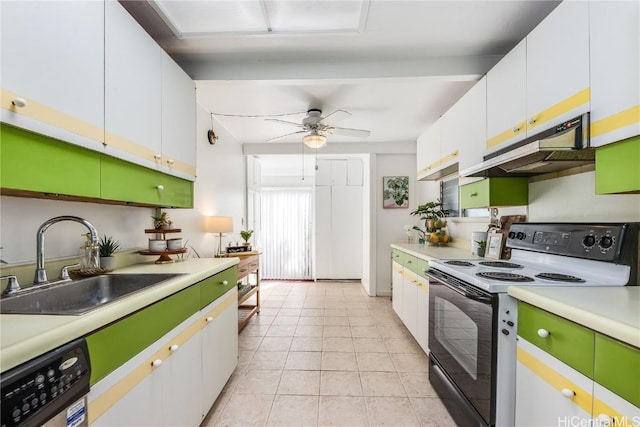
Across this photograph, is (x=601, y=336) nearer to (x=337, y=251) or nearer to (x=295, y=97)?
(x=295, y=97)

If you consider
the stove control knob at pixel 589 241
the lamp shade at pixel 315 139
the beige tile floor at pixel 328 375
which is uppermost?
the lamp shade at pixel 315 139

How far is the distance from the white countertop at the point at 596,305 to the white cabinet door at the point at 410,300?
1.43 metres

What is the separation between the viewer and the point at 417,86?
2.54 metres

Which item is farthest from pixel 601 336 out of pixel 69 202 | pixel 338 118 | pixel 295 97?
pixel 295 97

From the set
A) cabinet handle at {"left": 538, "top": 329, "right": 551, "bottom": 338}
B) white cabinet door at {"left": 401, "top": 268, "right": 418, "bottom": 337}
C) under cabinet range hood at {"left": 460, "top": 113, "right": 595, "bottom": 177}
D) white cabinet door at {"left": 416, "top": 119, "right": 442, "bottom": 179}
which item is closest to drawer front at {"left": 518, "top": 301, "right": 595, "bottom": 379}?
cabinet handle at {"left": 538, "top": 329, "right": 551, "bottom": 338}

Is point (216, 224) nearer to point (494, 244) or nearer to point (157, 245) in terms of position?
point (157, 245)

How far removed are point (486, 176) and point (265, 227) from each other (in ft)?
15.4

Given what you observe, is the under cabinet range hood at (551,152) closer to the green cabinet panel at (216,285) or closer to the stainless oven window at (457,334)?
the stainless oven window at (457,334)

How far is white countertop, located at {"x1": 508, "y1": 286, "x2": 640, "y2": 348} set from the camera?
29.7 inches

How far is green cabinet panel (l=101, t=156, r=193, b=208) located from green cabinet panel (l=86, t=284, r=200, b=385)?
59 centimetres

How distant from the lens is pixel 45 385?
2.18 ft

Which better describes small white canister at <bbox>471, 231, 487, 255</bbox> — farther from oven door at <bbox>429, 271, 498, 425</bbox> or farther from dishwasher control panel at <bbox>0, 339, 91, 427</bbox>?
dishwasher control panel at <bbox>0, 339, 91, 427</bbox>

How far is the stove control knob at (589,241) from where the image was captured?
135 cm

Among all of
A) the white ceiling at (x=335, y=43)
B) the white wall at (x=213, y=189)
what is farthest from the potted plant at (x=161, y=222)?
the white ceiling at (x=335, y=43)
